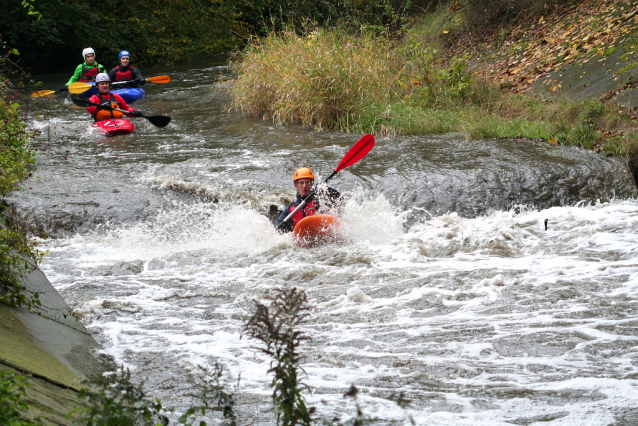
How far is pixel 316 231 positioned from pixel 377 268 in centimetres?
80

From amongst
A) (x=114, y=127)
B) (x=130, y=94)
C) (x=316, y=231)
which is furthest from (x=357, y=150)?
(x=130, y=94)

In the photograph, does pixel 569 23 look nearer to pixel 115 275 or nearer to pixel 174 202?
pixel 174 202

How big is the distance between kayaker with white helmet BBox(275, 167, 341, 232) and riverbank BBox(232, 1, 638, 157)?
271 centimetres

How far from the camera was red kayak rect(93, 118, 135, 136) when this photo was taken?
951 cm

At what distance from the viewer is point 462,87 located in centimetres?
910

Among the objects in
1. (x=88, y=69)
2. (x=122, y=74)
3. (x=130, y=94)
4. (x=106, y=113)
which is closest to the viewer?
(x=106, y=113)

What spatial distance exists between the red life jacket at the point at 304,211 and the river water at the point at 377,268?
261 mm

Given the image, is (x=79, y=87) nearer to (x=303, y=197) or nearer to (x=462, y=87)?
(x=303, y=197)

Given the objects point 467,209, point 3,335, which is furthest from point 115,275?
point 467,209

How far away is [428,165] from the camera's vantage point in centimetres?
695

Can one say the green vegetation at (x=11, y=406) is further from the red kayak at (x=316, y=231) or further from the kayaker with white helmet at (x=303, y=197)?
the kayaker with white helmet at (x=303, y=197)

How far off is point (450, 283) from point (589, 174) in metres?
2.97

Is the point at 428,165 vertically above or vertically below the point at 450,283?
above

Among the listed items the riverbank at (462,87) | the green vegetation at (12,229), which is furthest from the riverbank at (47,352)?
the riverbank at (462,87)
